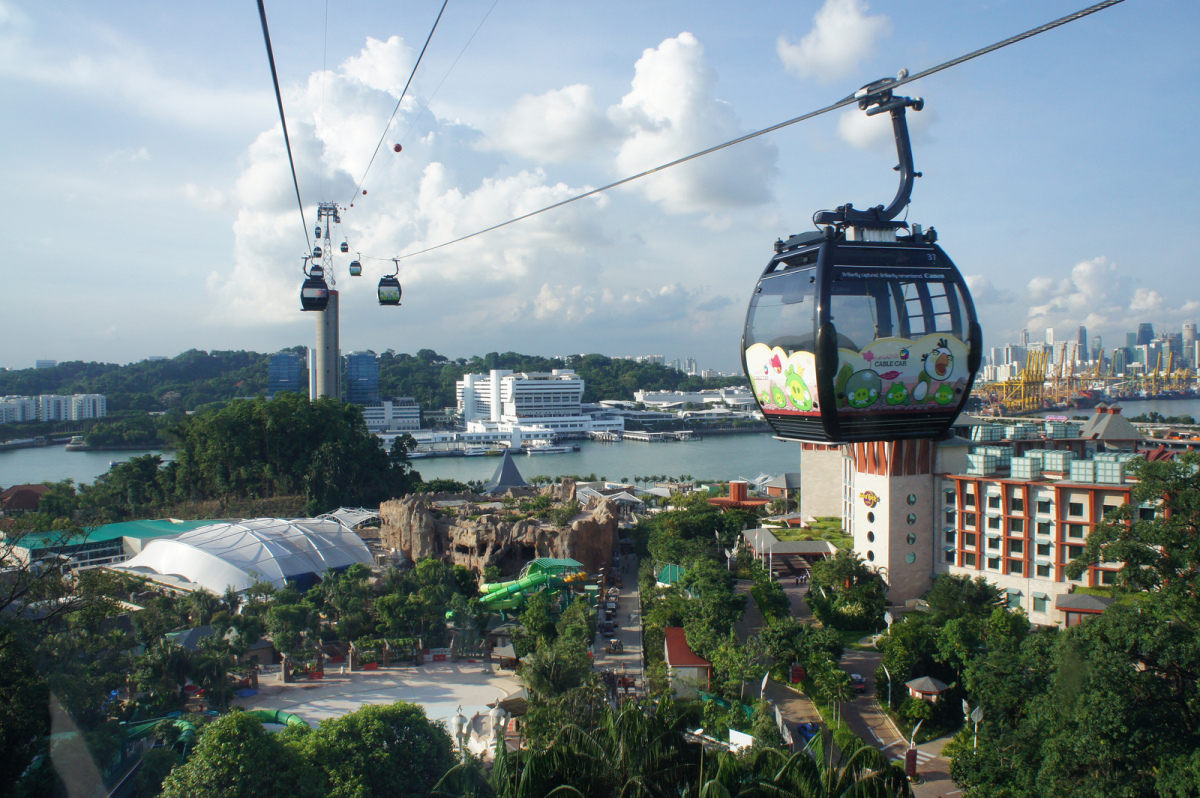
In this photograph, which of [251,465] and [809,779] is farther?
[251,465]

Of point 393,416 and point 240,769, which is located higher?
point 393,416

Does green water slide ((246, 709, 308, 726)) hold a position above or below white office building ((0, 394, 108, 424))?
below

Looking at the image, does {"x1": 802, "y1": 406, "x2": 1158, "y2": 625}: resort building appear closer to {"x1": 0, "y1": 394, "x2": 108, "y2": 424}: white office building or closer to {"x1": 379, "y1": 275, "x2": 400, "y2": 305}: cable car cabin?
{"x1": 379, "y1": 275, "x2": 400, "y2": 305}: cable car cabin

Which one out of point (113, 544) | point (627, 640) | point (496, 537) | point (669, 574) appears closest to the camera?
point (627, 640)

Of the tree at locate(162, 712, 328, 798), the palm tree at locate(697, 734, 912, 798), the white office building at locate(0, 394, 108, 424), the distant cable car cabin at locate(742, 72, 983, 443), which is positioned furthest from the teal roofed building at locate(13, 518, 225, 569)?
the white office building at locate(0, 394, 108, 424)

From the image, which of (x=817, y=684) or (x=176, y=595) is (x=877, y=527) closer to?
(x=817, y=684)

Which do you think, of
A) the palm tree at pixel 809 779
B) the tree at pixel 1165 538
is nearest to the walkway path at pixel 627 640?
the palm tree at pixel 809 779

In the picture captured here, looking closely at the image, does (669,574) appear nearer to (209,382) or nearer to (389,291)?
(389,291)

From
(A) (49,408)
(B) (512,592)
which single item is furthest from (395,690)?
(A) (49,408)
